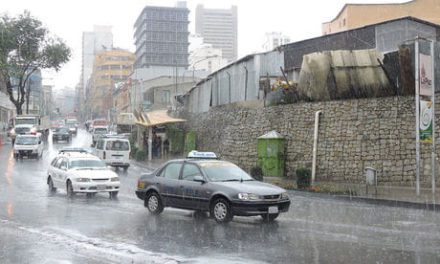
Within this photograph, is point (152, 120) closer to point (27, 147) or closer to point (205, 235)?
point (27, 147)

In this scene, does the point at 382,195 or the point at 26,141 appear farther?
the point at 26,141

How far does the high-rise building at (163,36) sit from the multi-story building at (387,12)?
94.5m

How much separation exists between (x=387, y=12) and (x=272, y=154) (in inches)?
1342

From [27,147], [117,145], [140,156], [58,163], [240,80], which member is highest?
[240,80]

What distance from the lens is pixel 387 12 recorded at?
184 feet

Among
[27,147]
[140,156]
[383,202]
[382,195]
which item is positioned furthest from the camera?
[140,156]

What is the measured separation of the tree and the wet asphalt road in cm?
5532

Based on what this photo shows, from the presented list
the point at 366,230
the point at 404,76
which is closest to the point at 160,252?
the point at 366,230

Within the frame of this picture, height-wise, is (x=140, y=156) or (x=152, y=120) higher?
(x=152, y=120)

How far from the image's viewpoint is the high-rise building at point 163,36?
153m

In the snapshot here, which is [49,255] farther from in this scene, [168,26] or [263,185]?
[168,26]

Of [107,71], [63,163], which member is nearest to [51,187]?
[63,163]

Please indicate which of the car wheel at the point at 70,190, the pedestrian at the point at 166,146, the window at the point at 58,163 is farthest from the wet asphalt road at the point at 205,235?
the pedestrian at the point at 166,146

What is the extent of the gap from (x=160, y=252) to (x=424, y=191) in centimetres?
1342
